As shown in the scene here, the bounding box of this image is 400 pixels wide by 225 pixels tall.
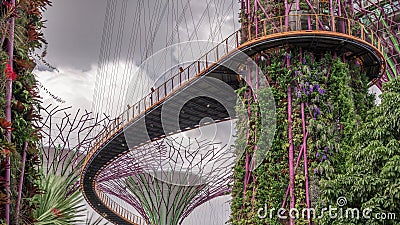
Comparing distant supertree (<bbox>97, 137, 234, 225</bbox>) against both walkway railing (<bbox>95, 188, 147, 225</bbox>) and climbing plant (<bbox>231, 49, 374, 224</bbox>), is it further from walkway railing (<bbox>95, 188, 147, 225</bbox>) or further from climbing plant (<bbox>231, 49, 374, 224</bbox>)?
climbing plant (<bbox>231, 49, 374, 224</bbox>)

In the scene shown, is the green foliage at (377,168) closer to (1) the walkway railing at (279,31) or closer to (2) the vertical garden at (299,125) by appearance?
(2) the vertical garden at (299,125)

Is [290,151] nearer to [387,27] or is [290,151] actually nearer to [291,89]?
[291,89]

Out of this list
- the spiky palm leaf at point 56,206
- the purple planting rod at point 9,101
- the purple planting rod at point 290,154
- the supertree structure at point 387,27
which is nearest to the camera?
the purple planting rod at point 9,101

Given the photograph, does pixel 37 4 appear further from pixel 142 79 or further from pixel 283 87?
pixel 142 79

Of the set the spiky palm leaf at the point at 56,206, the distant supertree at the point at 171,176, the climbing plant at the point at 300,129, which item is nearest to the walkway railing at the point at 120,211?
the distant supertree at the point at 171,176

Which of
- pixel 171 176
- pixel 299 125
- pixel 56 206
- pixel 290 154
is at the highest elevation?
pixel 171 176

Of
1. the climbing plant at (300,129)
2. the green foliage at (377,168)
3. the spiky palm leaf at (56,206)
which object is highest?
the climbing plant at (300,129)

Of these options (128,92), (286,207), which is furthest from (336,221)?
(128,92)

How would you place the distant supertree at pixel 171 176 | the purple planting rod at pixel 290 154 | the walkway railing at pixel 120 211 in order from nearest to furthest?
the purple planting rod at pixel 290 154 → the distant supertree at pixel 171 176 → the walkway railing at pixel 120 211

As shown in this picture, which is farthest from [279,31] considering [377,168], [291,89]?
[377,168]

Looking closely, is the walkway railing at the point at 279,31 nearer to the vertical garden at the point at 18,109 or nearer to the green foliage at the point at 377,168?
the green foliage at the point at 377,168

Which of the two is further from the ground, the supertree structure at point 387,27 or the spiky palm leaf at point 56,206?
the supertree structure at point 387,27

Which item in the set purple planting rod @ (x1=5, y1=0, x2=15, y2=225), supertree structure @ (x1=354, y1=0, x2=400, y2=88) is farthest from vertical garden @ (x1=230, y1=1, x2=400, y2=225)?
supertree structure @ (x1=354, y1=0, x2=400, y2=88)

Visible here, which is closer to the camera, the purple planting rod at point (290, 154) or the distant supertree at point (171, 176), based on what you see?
the purple planting rod at point (290, 154)
